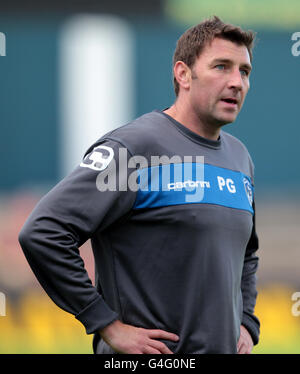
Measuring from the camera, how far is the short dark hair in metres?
2.62

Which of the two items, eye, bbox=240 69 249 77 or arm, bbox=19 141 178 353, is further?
eye, bbox=240 69 249 77

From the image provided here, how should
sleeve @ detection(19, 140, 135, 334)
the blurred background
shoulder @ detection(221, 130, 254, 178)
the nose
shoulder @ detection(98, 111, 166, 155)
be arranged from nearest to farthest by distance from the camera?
sleeve @ detection(19, 140, 135, 334) → shoulder @ detection(98, 111, 166, 155) → the nose → shoulder @ detection(221, 130, 254, 178) → the blurred background

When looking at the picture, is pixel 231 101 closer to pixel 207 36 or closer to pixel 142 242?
pixel 207 36

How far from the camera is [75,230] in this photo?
2.33 metres

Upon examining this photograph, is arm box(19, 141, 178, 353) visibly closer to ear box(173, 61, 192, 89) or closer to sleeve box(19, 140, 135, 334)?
sleeve box(19, 140, 135, 334)

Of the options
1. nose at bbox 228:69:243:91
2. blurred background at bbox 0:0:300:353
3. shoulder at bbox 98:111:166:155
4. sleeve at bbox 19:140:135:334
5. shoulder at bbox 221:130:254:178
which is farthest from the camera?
blurred background at bbox 0:0:300:353

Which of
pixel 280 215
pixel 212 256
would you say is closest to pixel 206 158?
pixel 212 256

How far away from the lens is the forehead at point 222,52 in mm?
2596

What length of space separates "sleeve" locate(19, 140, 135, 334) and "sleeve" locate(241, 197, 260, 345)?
669 millimetres

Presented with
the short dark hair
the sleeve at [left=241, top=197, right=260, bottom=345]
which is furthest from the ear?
the sleeve at [left=241, top=197, right=260, bottom=345]

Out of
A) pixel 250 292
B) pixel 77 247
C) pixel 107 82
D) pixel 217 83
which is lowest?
pixel 250 292

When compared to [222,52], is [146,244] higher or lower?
lower

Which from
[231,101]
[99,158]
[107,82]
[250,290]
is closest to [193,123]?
[231,101]

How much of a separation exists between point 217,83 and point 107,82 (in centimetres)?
680
